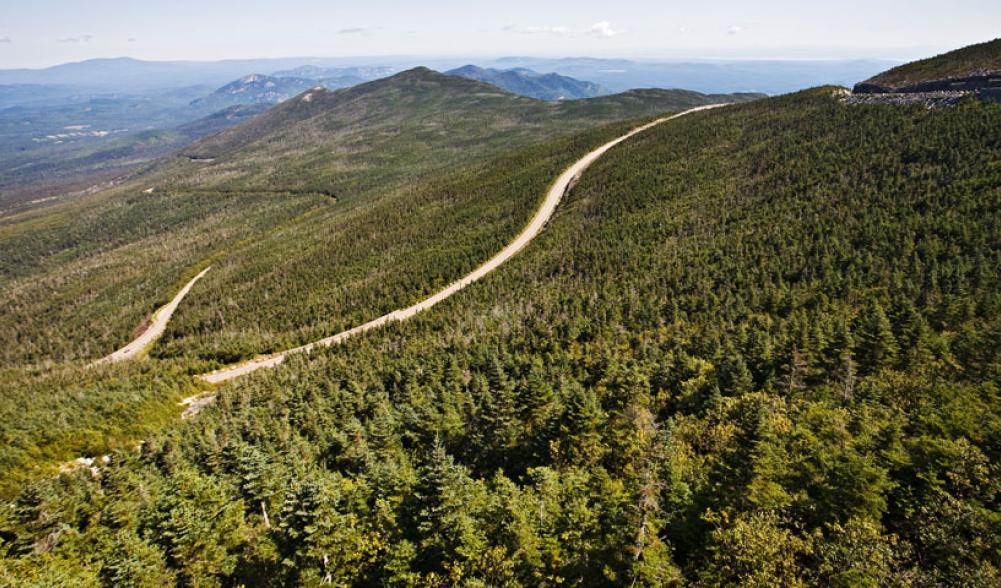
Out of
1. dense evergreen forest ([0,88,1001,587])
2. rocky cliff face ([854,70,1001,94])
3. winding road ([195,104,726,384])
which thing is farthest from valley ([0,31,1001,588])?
rocky cliff face ([854,70,1001,94])

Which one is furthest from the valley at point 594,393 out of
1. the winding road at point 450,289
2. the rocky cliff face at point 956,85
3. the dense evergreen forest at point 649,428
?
the rocky cliff face at point 956,85

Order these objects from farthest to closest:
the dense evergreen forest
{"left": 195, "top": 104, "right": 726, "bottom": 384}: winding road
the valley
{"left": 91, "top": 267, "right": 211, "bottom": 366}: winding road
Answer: {"left": 91, "top": 267, "right": 211, "bottom": 366}: winding road → {"left": 195, "top": 104, "right": 726, "bottom": 384}: winding road → the valley → the dense evergreen forest

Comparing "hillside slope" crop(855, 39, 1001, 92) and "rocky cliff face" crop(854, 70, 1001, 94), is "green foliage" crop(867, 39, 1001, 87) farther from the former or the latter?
"rocky cliff face" crop(854, 70, 1001, 94)

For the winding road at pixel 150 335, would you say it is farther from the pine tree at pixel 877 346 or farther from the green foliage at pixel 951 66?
the green foliage at pixel 951 66

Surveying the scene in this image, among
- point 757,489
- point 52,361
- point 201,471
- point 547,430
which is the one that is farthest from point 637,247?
point 52,361

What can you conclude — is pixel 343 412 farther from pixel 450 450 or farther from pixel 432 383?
pixel 450 450
